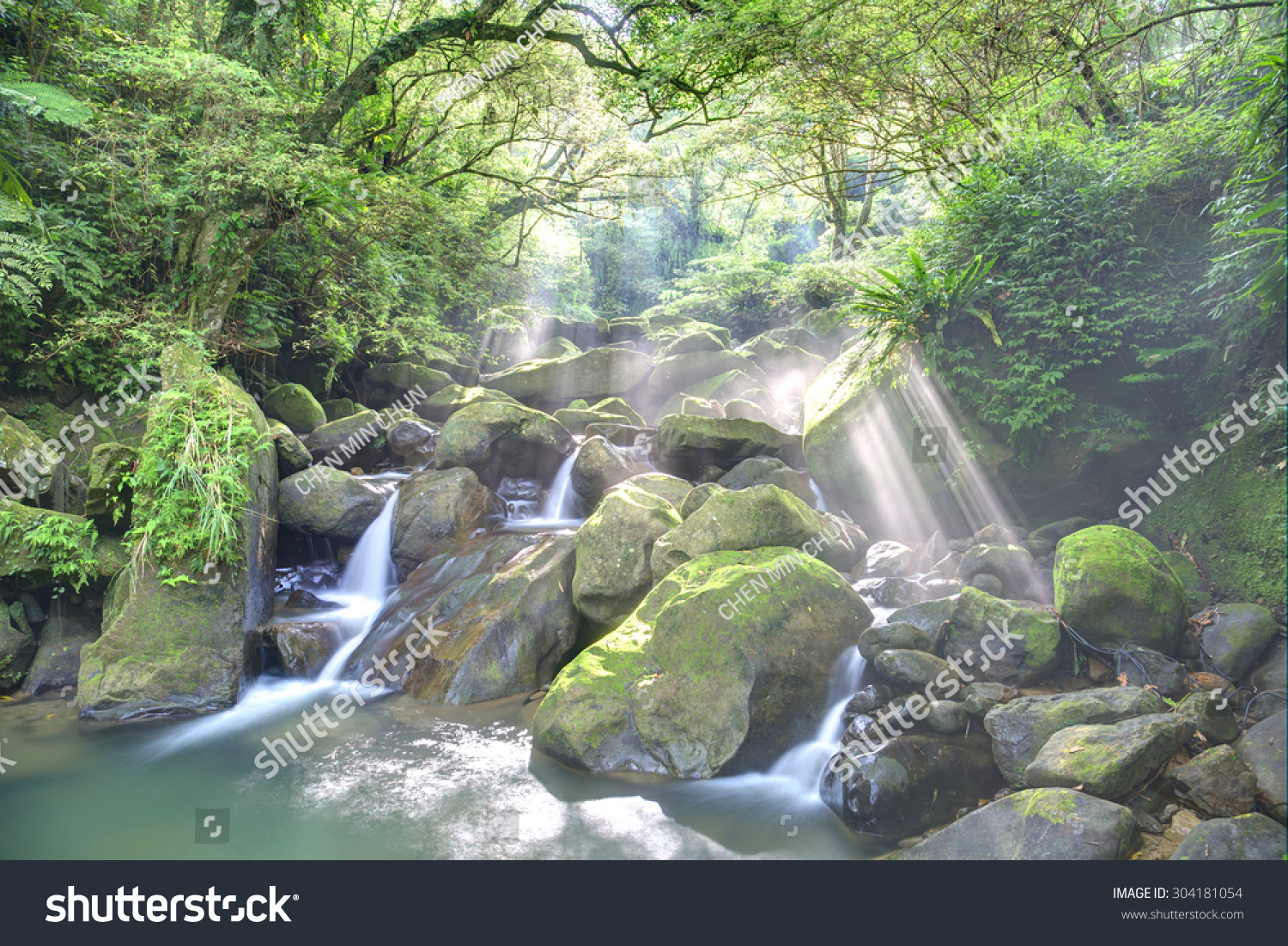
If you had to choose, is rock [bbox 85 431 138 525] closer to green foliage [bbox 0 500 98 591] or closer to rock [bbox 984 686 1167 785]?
green foliage [bbox 0 500 98 591]

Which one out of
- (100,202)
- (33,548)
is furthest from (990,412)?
(100,202)

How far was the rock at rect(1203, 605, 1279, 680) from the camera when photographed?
14.5ft

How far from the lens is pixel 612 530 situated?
6422 millimetres

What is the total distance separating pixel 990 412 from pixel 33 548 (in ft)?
31.8

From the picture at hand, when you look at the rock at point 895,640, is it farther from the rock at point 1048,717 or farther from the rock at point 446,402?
the rock at point 446,402

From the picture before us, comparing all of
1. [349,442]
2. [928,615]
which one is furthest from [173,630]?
[928,615]

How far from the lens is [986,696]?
14.6 feet

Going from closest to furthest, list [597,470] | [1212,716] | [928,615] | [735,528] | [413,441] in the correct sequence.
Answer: [1212,716] < [928,615] < [735,528] < [597,470] < [413,441]

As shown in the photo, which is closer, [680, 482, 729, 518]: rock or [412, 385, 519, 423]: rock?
[680, 482, 729, 518]: rock

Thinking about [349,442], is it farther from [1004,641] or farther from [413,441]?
[1004,641]

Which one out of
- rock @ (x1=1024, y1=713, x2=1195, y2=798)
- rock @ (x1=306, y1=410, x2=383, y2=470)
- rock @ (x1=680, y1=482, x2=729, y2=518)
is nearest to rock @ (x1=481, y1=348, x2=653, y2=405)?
rock @ (x1=306, y1=410, x2=383, y2=470)

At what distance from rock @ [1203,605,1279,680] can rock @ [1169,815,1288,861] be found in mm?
1749

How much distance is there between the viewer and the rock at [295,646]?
6.45m

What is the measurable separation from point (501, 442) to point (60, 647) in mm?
5402
